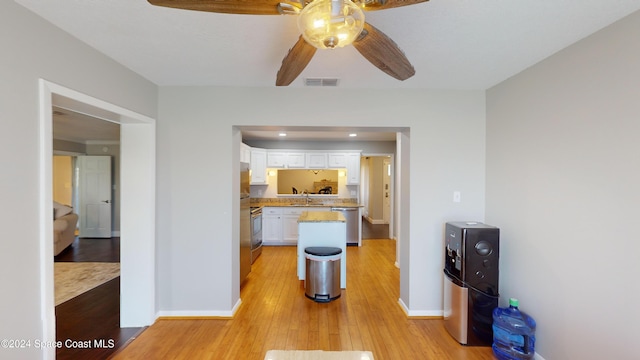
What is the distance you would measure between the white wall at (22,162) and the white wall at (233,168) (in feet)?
3.78

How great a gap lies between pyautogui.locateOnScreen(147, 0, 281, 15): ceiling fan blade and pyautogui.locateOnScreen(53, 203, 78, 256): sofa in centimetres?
576

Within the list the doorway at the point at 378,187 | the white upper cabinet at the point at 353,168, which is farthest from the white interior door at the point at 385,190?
the white upper cabinet at the point at 353,168

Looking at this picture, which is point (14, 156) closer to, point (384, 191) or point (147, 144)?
point (147, 144)

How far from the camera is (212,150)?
2.71 m

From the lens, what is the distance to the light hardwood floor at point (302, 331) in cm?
221

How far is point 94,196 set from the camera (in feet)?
20.9

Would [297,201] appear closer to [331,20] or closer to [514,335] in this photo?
[514,335]

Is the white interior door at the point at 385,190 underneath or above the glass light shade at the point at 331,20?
underneath

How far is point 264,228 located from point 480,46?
4.87 meters

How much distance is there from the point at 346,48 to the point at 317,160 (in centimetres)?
403

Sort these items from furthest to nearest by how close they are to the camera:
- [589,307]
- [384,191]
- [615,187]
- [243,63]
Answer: [384,191] < [243,63] < [589,307] < [615,187]

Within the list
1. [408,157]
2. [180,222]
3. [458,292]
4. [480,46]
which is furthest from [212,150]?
[458,292]

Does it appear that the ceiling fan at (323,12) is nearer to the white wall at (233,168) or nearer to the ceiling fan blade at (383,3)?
the ceiling fan blade at (383,3)

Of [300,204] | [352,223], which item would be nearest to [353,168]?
[352,223]
